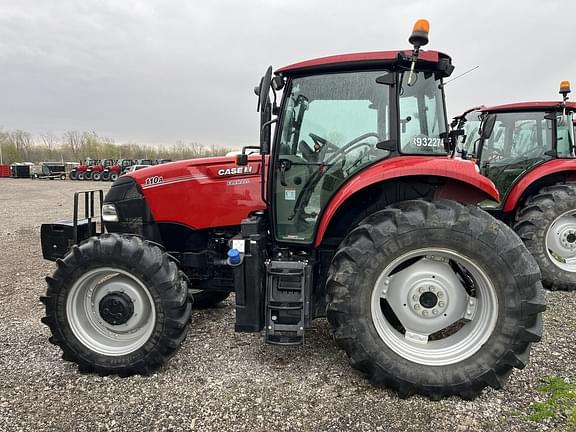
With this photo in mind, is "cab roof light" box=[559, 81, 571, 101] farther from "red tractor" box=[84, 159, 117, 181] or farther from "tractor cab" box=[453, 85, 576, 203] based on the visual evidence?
"red tractor" box=[84, 159, 117, 181]

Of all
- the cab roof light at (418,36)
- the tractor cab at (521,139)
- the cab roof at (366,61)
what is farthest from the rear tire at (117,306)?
the tractor cab at (521,139)

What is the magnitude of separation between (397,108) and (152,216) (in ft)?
7.20

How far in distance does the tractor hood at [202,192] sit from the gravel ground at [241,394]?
3.47 ft

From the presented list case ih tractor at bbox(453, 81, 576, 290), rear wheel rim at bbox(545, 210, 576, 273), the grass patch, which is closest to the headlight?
the grass patch

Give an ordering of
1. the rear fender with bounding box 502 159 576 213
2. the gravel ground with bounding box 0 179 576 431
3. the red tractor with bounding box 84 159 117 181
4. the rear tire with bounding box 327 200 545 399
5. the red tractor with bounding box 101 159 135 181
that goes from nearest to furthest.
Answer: the gravel ground with bounding box 0 179 576 431, the rear tire with bounding box 327 200 545 399, the rear fender with bounding box 502 159 576 213, the red tractor with bounding box 101 159 135 181, the red tractor with bounding box 84 159 117 181

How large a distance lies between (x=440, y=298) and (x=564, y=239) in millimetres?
3504

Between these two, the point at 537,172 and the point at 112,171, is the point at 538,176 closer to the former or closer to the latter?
the point at 537,172

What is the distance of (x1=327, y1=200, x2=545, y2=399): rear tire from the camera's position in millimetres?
2508

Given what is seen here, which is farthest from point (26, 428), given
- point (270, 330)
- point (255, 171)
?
point (255, 171)

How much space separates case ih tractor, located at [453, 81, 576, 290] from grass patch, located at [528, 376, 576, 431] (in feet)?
8.83

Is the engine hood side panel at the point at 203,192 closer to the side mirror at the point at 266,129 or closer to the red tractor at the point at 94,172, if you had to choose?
the side mirror at the point at 266,129

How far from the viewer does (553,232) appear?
205 inches

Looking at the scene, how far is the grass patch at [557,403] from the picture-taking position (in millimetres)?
2396

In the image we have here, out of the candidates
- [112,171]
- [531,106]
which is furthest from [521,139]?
[112,171]
